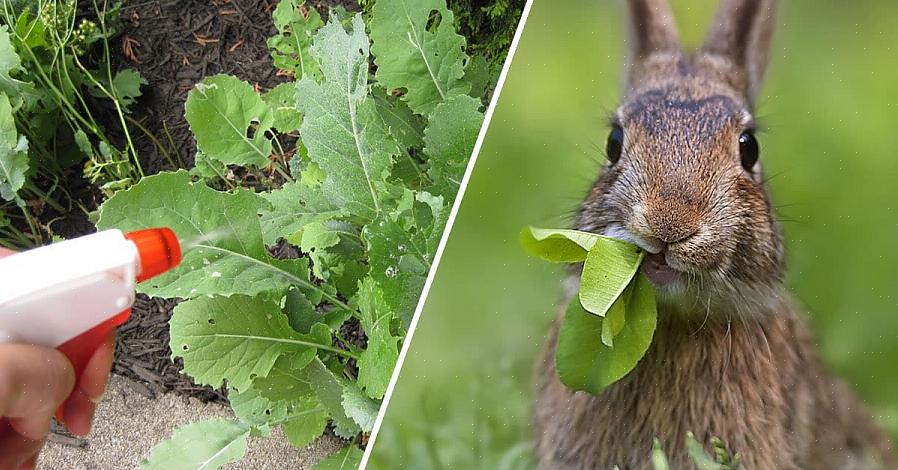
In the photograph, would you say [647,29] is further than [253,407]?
No

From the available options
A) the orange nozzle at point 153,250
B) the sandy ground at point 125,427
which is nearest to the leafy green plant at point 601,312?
the orange nozzle at point 153,250

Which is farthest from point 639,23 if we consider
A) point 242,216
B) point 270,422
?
point 270,422

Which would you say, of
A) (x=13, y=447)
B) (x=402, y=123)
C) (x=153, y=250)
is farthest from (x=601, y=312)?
(x=402, y=123)

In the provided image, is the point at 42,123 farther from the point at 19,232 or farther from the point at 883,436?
the point at 883,436

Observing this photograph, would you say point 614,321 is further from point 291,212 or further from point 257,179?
point 257,179

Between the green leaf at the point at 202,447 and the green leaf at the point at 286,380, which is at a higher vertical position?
the green leaf at the point at 286,380

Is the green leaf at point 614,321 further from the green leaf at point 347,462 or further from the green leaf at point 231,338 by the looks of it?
the green leaf at point 347,462
